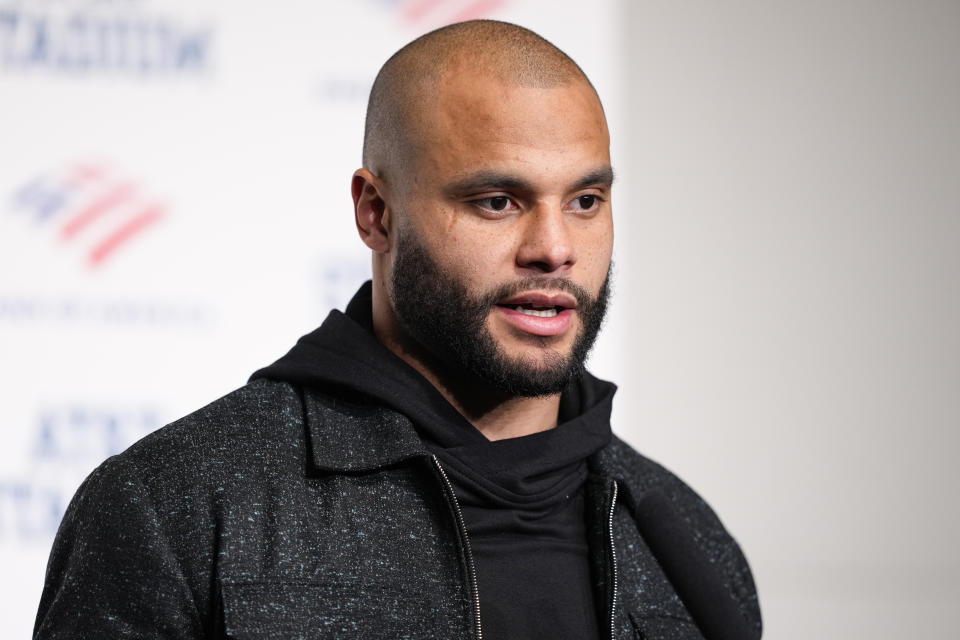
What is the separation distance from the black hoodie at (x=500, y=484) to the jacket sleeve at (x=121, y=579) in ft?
0.88

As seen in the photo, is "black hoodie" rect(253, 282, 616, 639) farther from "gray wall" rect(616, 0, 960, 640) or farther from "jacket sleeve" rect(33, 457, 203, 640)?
"gray wall" rect(616, 0, 960, 640)

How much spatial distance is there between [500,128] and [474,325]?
232 millimetres

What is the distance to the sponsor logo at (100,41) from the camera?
8.26 feet

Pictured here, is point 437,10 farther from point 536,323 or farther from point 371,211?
point 536,323

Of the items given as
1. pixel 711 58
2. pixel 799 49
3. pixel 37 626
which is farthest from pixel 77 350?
pixel 799 49

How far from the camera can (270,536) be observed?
131 cm

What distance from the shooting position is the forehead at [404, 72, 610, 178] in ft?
4.67

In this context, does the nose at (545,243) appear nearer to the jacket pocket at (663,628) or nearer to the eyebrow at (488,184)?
the eyebrow at (488,184)

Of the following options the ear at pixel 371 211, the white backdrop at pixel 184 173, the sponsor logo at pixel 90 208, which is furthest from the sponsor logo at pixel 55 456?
the ear at pixel 371 211

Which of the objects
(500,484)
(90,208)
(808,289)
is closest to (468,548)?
(500,484)

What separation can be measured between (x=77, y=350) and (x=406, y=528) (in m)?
1.37

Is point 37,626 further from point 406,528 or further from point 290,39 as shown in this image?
point 290,39

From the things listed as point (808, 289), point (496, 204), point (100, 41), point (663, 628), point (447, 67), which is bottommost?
point (663, 628)

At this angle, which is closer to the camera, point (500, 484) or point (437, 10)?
point (500, 484)
